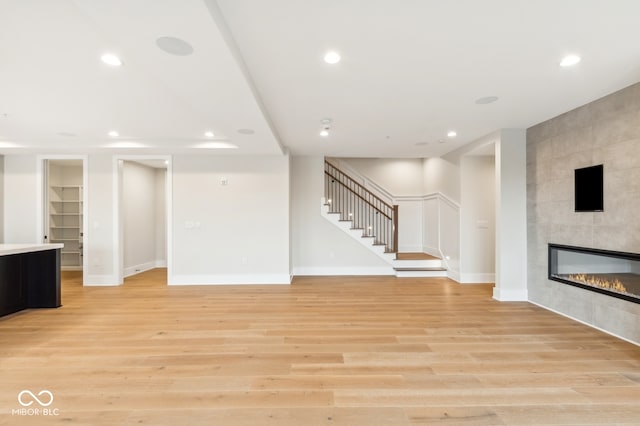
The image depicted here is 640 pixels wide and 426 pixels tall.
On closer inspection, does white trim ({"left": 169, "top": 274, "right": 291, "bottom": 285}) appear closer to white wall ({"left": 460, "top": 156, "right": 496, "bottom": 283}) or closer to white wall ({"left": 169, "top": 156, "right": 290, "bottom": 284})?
white wall ({"left": 169, "top": 156, "right": 290, "bottom": 284})

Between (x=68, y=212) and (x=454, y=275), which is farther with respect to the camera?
(x=68, y=212)

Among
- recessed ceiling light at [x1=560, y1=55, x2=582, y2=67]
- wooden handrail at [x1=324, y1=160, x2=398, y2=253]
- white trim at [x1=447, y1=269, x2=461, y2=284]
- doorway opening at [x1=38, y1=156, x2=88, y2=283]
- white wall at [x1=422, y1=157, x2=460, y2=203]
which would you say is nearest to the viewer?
recessed ceiling light at [x1=560, y1=55, x2=582, y2=67]

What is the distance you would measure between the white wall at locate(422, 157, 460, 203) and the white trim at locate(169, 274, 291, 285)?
402 centimetres

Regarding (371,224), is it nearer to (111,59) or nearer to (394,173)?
(394,173)

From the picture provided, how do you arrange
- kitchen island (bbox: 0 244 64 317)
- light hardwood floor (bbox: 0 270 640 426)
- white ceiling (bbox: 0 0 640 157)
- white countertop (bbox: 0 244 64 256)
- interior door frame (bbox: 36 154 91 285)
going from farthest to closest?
interior door frame (bbox: 36 154 91 285) → kitchen island (bbox: 0 244 64 317) → white countertop (bbox: 0 244 64 256) → light hardwood floor (bbox: 0 270 640 426) → white ceiling (bbox: 0 0 640 157)

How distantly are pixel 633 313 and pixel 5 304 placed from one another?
7.80 m

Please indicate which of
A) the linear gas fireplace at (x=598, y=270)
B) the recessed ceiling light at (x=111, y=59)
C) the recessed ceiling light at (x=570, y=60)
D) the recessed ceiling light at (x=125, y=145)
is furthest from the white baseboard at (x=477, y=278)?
the recessed ceiling light at (x=125, y=145)

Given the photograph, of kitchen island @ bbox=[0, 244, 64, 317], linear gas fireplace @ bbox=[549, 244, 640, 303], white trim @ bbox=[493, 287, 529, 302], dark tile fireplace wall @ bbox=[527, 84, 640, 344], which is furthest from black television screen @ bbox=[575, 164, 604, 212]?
kitchen island @ bbox=[0, 244, 64, 317]

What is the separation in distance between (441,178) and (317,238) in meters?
3.35

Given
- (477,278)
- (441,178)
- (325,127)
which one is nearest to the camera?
(325,127)

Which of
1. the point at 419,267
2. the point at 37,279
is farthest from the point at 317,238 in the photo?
the point at 37,279

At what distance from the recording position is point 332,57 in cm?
245

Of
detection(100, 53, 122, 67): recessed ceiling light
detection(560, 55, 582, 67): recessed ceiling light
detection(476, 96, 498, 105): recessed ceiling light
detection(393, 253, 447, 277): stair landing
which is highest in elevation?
detection(560, 55, 582, 67): recessed ceiling light

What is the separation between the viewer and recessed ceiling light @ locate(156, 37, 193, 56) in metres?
1.98
